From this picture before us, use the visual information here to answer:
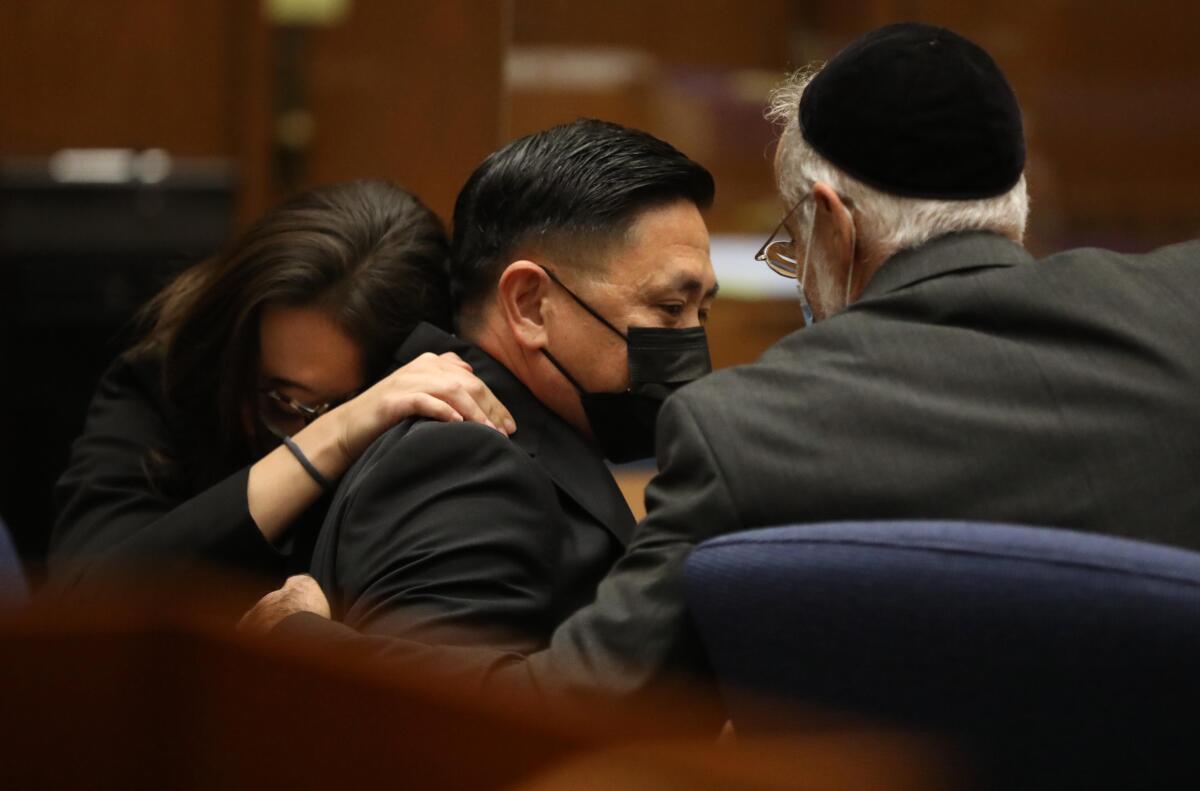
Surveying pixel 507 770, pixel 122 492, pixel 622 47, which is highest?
pixel 507 770

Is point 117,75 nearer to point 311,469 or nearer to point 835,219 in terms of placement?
point 311,469

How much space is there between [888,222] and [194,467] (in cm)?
113

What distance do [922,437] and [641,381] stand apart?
0.55m

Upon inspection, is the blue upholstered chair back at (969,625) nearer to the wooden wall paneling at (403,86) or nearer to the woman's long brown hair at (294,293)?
the woman's long brown hair at (294,293)

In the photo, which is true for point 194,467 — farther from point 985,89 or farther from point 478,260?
point 985,89

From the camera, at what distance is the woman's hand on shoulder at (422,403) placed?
159 cm

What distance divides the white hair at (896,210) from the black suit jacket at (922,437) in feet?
0.38

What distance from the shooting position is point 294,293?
189 cm

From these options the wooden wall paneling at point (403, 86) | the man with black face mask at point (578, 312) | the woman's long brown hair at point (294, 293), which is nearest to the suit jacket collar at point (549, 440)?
the man with black face mask at point (578, 312)

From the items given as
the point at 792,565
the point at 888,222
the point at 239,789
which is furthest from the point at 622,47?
the point at 239,789

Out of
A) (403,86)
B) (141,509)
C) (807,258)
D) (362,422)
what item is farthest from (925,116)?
(403,86)

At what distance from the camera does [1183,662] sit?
3.25ft

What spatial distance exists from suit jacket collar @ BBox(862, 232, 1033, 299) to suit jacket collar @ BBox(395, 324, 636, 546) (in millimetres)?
386

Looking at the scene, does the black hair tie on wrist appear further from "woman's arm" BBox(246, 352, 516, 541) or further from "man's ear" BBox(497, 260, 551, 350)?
"man's ear" BBox(497, 260, 551, 350)
